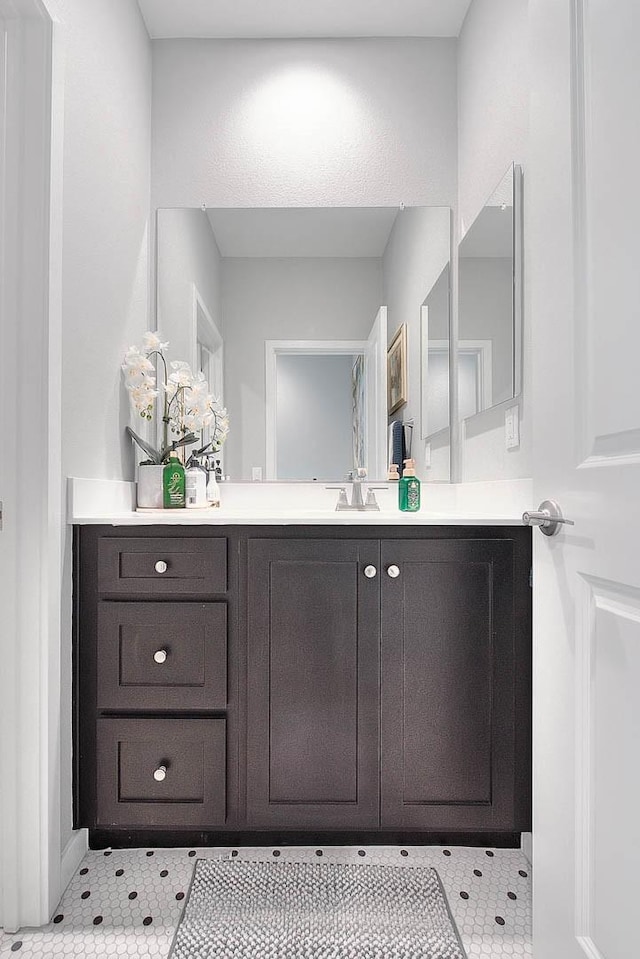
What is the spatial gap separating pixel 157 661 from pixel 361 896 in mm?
746

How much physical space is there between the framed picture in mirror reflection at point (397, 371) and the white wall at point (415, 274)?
0.02 m

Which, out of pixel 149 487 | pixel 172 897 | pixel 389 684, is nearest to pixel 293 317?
pixel 149 487

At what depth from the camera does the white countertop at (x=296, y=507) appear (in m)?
1.55

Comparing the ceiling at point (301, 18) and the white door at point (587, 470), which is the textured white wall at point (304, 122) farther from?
the white door at point (587, 470)

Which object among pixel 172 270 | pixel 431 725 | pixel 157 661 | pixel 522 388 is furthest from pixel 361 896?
pixel 172 270

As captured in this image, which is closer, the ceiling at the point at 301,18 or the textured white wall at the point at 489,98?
the textured white wall at the point at 489,98

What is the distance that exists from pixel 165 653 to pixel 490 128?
6.12 feet

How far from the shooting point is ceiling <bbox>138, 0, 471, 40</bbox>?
208 cm

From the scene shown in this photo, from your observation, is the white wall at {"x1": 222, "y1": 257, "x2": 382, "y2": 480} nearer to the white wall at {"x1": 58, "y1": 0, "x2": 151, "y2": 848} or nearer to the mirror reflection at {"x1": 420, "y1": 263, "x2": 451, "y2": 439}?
the mirror reflection at {"x1": 420, "y1": 263, "x2": 451, "y2": 439}

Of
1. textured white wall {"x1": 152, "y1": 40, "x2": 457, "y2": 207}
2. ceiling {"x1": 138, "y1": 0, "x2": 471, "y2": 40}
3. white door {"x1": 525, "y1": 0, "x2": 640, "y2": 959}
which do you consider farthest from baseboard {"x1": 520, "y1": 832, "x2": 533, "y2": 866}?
ceiling {"x1": 138, "y1": 0, "x2": 471, "y2": 40}

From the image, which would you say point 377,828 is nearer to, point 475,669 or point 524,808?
point 524,808

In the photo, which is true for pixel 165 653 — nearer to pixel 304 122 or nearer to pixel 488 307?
pixel 488 307

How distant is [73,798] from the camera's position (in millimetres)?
1534

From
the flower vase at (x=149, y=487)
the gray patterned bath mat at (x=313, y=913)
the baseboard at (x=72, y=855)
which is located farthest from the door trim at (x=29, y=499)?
the flower vase at (x=149, y=487)
